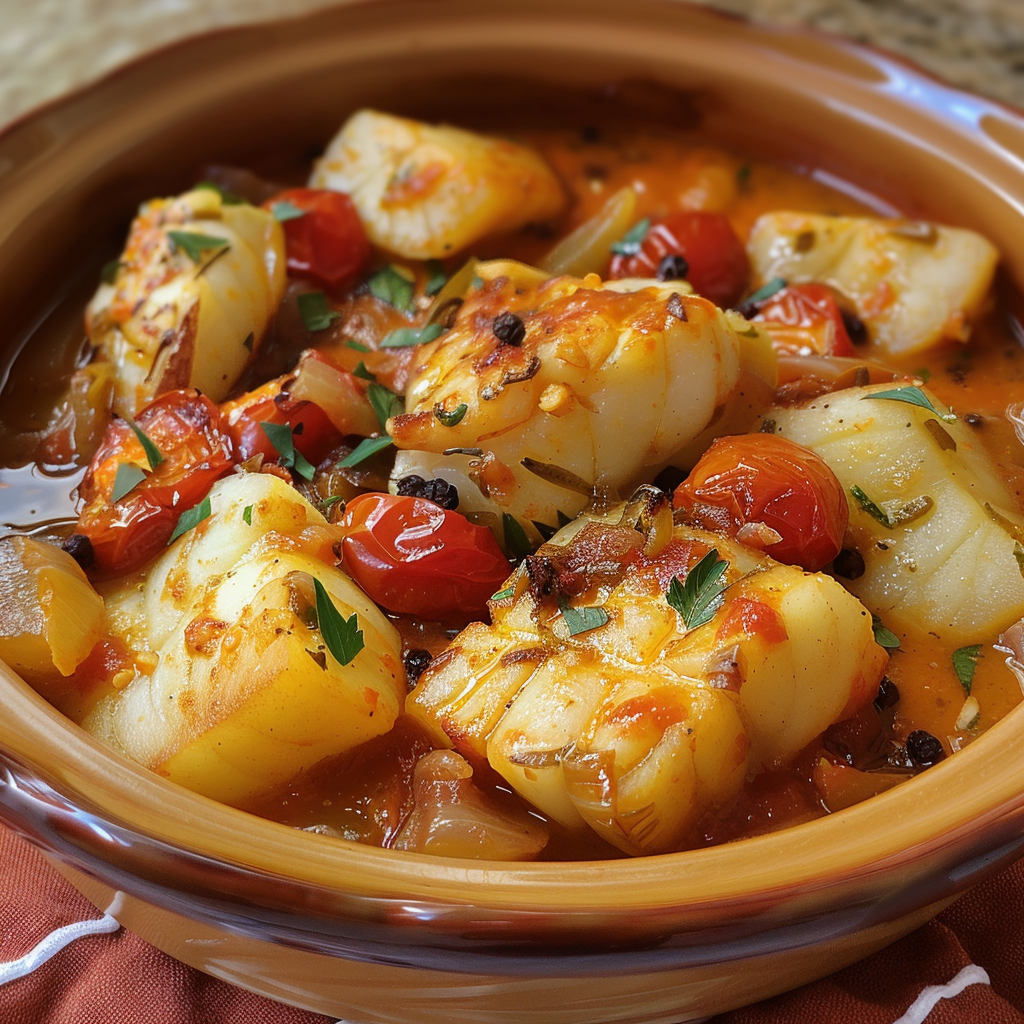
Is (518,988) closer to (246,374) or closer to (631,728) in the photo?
(631,728)

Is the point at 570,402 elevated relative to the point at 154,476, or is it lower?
elevated

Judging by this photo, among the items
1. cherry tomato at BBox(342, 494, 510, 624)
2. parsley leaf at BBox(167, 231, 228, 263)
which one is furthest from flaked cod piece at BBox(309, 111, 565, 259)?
cherry tomato at BBox(342, 494, 510, 624)

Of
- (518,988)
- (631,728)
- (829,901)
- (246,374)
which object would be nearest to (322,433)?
(246,374)

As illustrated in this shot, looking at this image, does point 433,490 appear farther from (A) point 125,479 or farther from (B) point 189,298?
(B) point 189,298

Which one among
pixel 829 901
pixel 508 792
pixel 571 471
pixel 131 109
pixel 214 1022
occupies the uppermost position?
pixel 131 109

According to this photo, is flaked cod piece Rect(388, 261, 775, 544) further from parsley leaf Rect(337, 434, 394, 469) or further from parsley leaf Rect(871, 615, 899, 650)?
parsley leaf Rect(871, 615, 899, 650)

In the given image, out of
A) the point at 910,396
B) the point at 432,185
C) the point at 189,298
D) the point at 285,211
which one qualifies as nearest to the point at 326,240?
the point at 285,211
